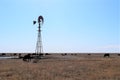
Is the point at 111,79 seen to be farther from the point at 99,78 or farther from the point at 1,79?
the point at 1,79

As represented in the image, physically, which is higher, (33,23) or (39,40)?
(33,23)

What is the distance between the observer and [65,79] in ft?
56.2

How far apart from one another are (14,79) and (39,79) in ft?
6.36

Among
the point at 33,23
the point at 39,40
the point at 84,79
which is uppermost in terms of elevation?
the point at 33,23

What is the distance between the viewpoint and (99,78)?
58.3 feet

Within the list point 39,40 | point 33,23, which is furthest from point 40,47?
point 33,23

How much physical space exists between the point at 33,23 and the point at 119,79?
54.9 m

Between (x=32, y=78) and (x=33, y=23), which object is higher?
(x=33, y=23)

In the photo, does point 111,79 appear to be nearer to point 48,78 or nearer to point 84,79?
point 84,79

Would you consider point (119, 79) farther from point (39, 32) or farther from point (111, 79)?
point (39, 32)

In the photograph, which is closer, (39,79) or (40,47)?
(39,79)

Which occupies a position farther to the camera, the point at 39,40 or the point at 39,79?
the point at 39,40

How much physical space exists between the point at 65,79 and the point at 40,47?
51251 millimetres

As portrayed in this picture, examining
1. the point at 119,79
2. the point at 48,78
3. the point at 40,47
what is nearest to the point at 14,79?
the point at 48,78
